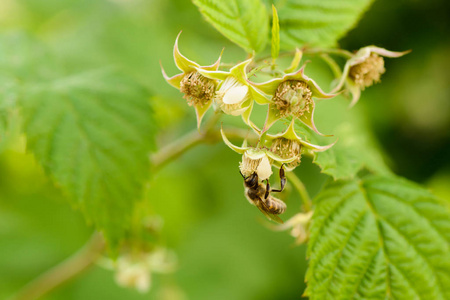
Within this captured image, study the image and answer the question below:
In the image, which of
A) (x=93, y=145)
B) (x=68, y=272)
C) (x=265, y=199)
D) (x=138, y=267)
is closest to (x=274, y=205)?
(x=265, y=199)

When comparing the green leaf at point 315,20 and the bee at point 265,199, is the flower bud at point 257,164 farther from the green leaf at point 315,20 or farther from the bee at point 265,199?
the green leaf at point 315,20

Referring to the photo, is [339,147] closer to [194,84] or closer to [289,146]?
[289,146]

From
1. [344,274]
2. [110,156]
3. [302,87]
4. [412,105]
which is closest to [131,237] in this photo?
[110,156]

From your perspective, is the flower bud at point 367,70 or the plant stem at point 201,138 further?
the plant stem at point 201,138

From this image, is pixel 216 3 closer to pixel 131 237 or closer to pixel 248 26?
pixel 248 26

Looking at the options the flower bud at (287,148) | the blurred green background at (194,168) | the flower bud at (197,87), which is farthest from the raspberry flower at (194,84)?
the blurred green background at (194,168)

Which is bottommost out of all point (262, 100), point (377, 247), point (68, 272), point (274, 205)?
point (68, 272)
